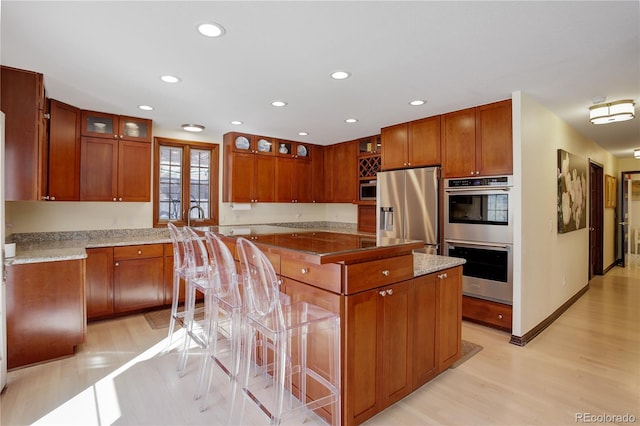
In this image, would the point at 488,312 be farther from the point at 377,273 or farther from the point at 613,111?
the point at 613,111

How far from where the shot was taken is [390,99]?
131 inches

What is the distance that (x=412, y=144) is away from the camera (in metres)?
4.14

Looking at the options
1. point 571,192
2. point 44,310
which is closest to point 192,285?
point 44,310

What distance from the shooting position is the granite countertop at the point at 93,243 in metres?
2.60

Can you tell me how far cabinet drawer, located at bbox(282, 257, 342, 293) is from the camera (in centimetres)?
185

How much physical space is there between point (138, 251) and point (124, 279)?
35 cm

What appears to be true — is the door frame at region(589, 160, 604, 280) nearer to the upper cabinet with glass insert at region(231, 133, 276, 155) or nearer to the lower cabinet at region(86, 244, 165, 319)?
the upper cabinet with glass insert at region(231, 133, 276, 155)

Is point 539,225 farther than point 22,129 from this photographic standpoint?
Yes

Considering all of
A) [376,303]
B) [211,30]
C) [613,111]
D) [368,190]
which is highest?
[211,30]

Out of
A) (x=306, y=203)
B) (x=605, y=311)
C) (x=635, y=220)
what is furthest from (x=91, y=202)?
(x=635, y=220)

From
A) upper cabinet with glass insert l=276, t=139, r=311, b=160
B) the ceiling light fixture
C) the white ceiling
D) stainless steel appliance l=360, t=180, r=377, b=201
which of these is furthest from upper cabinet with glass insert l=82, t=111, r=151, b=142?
the ceiling light fixture

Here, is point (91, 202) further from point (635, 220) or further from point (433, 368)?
point (635, 220)

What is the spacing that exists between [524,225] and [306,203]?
143 inches

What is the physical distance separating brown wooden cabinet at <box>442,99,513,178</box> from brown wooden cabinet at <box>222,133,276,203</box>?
269 cm
